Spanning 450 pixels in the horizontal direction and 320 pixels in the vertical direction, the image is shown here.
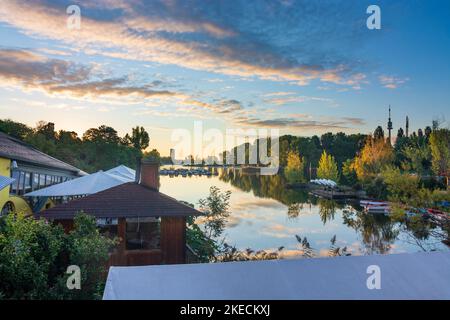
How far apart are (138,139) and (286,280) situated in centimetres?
9227

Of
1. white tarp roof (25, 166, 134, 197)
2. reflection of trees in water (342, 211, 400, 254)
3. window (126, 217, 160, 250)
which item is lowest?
reflection of trees in water (342, 211, 400, 254)

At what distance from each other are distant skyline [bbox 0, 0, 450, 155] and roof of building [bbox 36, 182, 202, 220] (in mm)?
5150

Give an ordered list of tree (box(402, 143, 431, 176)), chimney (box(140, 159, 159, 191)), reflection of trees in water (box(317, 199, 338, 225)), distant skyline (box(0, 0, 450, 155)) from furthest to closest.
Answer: reflection of trees in water (box(317, 199, 338, 225)) < tree (box(402, 143, 431, 176)) < distant skyline (box(0, 0, 450, 155)) < chimney (box(140, 159, 159, 191))

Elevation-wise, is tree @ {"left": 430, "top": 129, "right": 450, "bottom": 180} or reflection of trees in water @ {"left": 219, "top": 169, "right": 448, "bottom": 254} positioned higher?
tree @ {"left": 430, "top": 129, "right": 450, "bottom": 180}

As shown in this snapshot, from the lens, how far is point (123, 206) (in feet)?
35.8

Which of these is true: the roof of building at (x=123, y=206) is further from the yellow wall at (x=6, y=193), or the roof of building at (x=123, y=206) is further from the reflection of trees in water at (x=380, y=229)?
the reflection of trees in water at (x=380, y=229)

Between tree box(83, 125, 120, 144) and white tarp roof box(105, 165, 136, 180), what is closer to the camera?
white tarp roof box(105, 165, 136, 180)

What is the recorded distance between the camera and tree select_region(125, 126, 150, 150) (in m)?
90.1

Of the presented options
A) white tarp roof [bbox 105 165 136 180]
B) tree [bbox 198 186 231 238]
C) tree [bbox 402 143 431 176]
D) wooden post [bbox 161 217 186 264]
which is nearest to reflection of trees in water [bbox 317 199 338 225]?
tree [bbox 402 143 431 176]

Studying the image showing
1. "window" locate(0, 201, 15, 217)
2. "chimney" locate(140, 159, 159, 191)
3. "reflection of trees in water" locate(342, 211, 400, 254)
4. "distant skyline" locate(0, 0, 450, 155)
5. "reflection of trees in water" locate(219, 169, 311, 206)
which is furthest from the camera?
"reflection of trees in water" locate(219, 169, 311, 206)

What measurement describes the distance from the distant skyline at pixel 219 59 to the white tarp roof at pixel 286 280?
757cm

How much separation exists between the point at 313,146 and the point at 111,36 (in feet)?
265

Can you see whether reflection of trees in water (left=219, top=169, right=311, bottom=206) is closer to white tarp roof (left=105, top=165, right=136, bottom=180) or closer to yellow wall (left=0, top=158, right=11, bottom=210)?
white tarp roof (left=105, top=165, right=136, bottom=180)

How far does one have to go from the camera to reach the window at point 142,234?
37.0 ft
